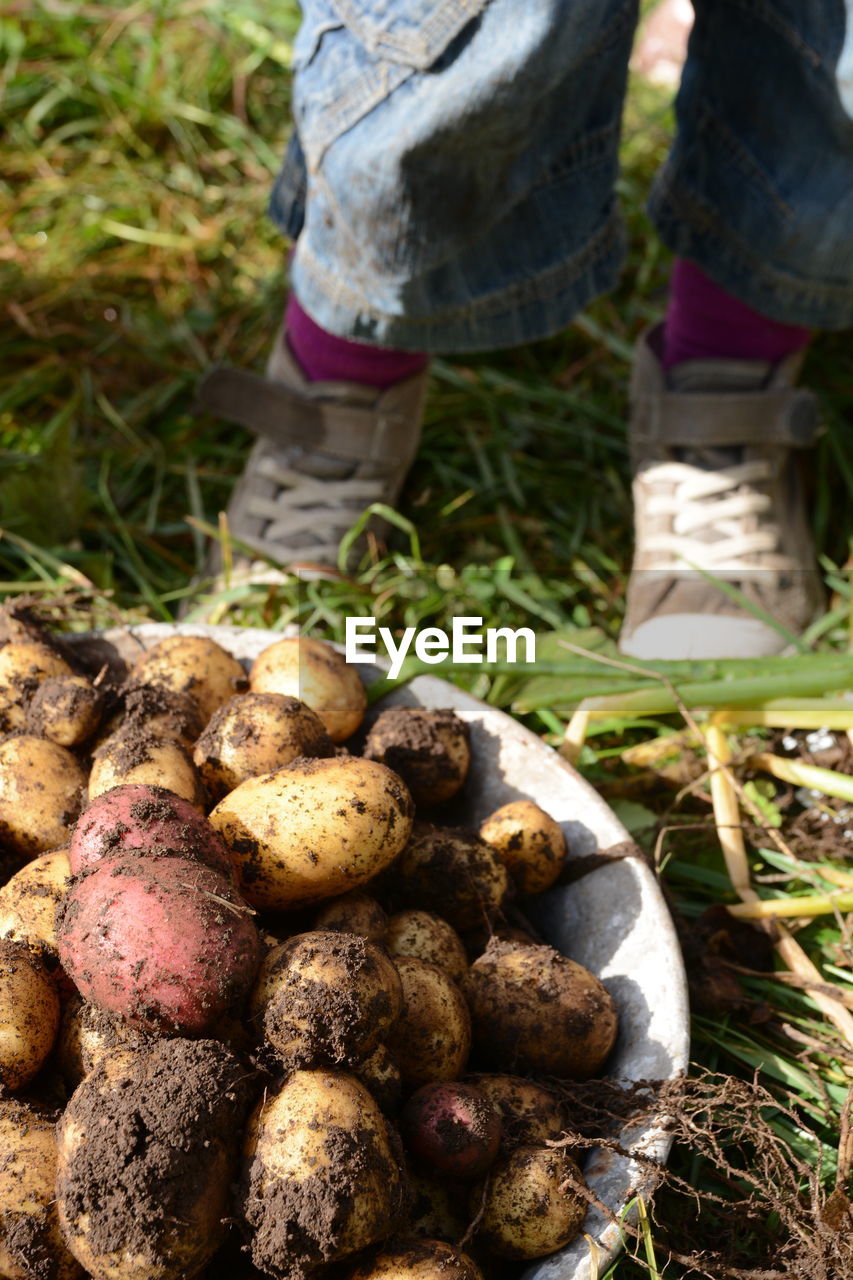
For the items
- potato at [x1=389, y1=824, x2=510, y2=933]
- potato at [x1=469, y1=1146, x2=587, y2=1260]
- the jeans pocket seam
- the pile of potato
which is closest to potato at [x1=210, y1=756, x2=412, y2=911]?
the pile of potato

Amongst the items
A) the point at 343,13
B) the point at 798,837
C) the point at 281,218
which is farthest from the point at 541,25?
the point at 798,837

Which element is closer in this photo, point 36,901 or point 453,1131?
point 453,1131

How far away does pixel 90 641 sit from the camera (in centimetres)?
164

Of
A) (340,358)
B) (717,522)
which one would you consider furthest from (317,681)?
(717,522)

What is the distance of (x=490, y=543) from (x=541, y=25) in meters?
1.12

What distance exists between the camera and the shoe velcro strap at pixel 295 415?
7.15ft

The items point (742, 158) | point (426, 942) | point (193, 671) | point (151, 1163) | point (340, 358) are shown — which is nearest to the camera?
point (151, 1163)

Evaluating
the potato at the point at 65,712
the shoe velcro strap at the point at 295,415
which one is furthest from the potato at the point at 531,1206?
the shoe velcro strap at the point at 295,415

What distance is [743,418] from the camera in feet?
7.22

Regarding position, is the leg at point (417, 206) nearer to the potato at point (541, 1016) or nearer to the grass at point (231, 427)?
the grass at point (231, 427)

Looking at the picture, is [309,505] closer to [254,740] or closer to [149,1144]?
[254,740]

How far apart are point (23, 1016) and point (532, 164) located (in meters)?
1.37

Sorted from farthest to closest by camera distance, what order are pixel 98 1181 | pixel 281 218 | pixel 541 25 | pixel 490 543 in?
pixel 490 543
pixel 281 218
pixel 541 25
pixel 98 1181

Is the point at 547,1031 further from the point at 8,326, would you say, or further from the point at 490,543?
the point at 8,326
